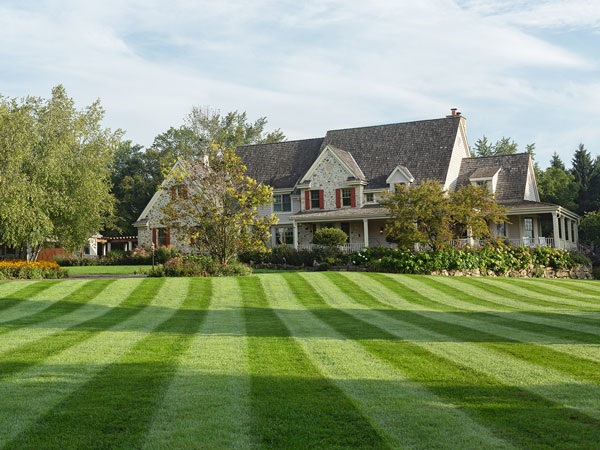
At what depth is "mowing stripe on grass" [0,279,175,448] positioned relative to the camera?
5141 mm

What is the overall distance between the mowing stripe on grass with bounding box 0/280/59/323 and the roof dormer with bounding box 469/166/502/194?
25.1 meters

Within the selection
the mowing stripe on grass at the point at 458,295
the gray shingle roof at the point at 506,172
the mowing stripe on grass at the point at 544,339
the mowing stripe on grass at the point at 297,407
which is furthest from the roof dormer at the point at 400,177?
the mowing stripe on grass at the point at 297,407

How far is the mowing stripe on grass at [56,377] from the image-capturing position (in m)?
5.14

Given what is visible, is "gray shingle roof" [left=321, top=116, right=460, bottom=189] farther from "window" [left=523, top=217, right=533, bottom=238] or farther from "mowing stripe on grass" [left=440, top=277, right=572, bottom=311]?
"mowing stripe on grass" [left=440, top=277, right=572, bottom=311]

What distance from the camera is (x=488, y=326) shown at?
35.3ft

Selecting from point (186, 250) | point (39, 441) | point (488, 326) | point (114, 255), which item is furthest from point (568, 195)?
point (39, 441)

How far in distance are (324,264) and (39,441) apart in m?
25.3

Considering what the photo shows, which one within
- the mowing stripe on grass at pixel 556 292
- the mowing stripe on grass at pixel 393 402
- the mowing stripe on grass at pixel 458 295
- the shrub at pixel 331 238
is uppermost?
the shrub at pixel 331 238

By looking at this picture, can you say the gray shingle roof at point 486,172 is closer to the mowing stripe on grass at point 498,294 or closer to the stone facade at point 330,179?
the stone facade at point 330,179

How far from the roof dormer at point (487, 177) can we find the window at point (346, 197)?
7354mm

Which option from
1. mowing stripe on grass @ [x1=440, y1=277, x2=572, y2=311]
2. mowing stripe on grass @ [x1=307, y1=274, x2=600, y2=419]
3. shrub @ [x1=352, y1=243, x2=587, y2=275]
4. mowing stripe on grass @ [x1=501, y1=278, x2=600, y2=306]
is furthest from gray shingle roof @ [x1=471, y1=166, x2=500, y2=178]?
mowing stripe on grass @ [x1=307, y1=274, x2=600, y2=419]

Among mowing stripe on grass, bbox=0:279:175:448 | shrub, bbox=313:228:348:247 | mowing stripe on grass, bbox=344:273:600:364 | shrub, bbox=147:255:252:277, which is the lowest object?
mowing stripe on grass, bbox=344:273:600:364

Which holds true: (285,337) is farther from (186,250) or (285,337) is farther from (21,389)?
(186,250)

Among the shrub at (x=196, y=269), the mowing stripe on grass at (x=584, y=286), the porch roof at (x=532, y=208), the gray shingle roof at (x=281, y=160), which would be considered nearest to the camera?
the mowing stripe on grass at (x=584, y=286)
